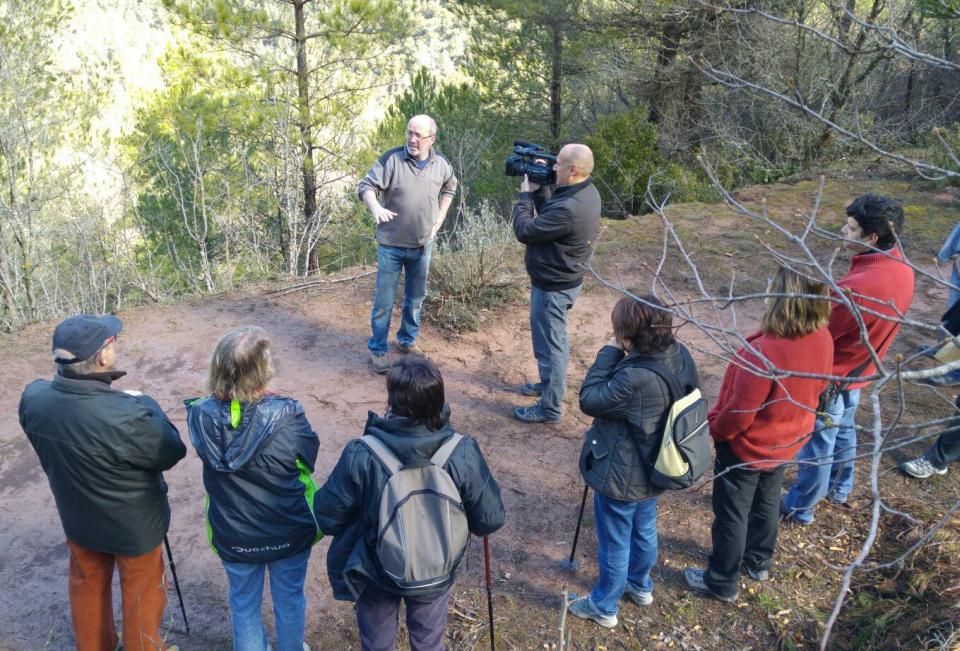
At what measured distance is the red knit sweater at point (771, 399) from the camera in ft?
8.61

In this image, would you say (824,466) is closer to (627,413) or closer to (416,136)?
(627,413)

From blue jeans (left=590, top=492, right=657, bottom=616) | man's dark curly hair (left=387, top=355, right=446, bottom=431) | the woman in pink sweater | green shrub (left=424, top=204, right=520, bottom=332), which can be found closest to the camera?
man's dark curly hair (left=387, top=355, right=446, bottom=431)

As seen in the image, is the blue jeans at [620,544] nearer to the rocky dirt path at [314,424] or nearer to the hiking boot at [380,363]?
the rocky dirt path at [314,424]

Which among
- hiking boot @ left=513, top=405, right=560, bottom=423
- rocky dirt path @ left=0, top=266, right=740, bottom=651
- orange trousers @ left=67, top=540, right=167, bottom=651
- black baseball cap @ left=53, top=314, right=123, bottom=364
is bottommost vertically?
rocky dirt path @ left=0, top=266, right=740, bottom=651

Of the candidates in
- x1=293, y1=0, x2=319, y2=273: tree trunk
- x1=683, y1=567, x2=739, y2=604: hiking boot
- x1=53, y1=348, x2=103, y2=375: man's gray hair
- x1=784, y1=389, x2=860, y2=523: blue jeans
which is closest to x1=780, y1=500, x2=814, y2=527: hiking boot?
x1=784, y1=389, x2=860, y2=523: blue jeans

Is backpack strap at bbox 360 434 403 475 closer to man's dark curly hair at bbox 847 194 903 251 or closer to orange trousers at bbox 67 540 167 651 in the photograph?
orange trousers at bbox 67 540 167 651

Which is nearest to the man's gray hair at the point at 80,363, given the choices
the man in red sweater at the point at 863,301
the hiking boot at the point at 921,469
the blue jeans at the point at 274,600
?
the blue jeans at the point at 274,600

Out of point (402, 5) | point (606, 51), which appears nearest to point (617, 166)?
point (606, 51)

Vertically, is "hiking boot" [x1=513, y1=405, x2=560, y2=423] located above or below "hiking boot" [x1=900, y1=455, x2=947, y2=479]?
below

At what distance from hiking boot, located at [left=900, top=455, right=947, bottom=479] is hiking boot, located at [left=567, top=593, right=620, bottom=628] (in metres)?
2.15

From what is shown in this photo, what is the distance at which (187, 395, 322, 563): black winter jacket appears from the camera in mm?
2236

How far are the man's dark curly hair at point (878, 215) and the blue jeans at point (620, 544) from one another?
166 centimetres

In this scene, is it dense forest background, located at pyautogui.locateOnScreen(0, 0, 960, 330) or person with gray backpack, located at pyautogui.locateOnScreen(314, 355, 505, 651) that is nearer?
person with gray backpack, located at pyautogui.locateOnScreen(314, 355, 505, 651)

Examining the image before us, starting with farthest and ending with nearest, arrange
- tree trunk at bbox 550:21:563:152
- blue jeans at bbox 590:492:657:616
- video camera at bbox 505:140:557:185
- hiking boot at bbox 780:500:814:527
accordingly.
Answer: tree trunk at bbox 550:21:563:152 < video camera at bbox 505:140:557:185 < hiking boot at bbox 780:500:814:527 < blue jeans at bbox 590:492:657:616
